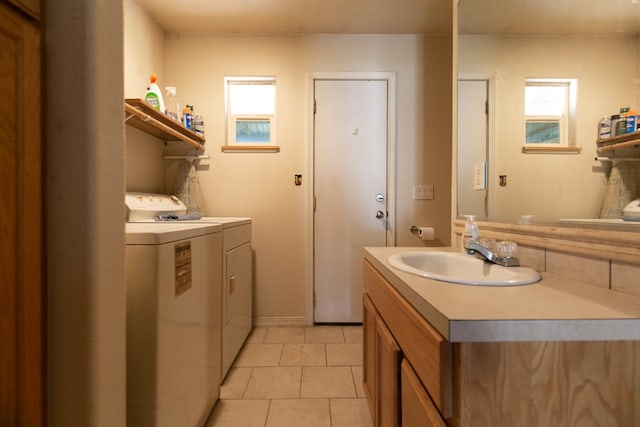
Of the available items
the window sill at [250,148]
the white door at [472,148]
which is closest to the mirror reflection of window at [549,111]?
the white door at [472,148]

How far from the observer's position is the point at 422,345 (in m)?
0.62

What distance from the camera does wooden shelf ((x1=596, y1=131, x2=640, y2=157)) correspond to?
72 cm

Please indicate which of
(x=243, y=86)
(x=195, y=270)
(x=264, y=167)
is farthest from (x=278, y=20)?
(x=195, y=270)

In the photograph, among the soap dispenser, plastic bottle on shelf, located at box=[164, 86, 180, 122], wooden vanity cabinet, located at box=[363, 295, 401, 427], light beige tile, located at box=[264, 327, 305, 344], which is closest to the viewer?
wooden vanity cabinet, located at box=[363, 295, 401, 427]

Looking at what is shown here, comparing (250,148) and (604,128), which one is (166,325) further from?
(250,148)

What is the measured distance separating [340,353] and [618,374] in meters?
1.66

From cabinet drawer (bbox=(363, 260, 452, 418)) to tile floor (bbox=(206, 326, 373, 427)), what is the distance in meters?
0.80

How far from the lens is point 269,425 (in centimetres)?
133

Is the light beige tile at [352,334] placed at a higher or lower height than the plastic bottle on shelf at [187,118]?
lower

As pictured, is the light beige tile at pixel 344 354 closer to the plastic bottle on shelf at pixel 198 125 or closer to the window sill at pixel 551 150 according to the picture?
the window sill at pixel 551 150

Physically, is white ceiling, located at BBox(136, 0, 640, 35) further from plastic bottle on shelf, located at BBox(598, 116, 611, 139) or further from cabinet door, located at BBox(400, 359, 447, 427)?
cabinet door, located at BBox(400, 359, 447, 427)

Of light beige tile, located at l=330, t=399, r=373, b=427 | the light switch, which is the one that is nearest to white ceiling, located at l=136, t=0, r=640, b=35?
the light switch

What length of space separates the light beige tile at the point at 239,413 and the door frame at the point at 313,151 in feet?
3.19

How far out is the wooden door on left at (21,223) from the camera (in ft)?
1.76
